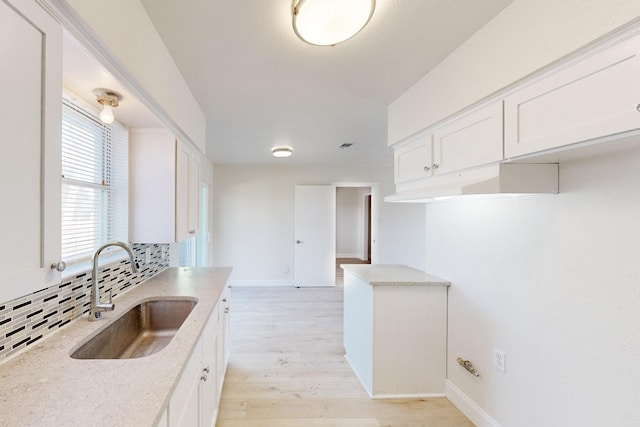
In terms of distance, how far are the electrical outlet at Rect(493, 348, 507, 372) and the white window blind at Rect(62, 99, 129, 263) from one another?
8.01 feet

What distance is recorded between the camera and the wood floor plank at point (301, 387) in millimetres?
1962

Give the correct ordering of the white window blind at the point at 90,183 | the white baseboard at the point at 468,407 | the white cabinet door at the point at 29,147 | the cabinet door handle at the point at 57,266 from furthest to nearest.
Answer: the white baseboard at the point at 468,407 → the white window blind at the point at 90,183 → the cabinet door handle at the point at 57,266 → the white cabinet door at the point at 29,147

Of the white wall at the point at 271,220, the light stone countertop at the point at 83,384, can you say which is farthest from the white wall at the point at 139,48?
the white wall at the point at 271,220

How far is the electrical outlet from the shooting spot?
1.70m

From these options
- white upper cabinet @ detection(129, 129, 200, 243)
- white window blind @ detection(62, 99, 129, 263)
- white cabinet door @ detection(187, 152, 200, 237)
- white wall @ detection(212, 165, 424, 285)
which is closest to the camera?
white window blind @ detection(62, 99, 129, 263)

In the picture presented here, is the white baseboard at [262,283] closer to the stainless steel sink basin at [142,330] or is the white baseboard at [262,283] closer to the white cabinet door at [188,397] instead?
the stainless steel sink basin at [142,330]

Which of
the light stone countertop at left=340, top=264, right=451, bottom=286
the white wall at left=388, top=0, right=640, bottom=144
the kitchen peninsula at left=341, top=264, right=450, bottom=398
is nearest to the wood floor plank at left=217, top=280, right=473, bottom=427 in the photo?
the kitchen peninsula at left=341, top=264, right=450, bottom=398

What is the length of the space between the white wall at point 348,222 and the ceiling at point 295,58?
578cm

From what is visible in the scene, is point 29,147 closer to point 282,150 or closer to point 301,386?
point 301,386

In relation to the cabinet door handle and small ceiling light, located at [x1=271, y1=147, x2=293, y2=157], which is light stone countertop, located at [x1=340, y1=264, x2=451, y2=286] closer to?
the cabinet door handle

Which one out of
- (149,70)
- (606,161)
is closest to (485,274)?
(606,161)

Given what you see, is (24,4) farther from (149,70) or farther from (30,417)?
(30,417)

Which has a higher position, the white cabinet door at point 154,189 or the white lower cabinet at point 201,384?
the white cabinet door at point 154,189

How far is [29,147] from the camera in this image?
0.71 metres
